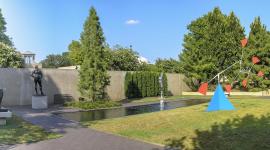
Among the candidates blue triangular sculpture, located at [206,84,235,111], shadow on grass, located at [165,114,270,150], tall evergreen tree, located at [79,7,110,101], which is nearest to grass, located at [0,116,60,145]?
shadow on grass, located at [165,114,270,150]

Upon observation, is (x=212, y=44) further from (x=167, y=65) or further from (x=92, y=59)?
(x=92, y=59)

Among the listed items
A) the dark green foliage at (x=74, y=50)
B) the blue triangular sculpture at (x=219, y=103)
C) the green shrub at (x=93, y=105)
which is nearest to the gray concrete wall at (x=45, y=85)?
the green shrub at (x=93, y=105)

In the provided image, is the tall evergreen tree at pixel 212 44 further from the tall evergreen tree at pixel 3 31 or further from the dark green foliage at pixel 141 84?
the tall evergreen tree at pixel 3 31

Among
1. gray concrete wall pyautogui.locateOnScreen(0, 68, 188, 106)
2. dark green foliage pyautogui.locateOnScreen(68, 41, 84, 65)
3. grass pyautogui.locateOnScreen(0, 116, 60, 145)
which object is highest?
dark green foliage pyautogui.locateOnScreen(68, 41, 84, 65)

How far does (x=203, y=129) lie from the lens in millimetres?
10664

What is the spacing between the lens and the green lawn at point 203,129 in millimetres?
8945

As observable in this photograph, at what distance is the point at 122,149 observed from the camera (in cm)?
875

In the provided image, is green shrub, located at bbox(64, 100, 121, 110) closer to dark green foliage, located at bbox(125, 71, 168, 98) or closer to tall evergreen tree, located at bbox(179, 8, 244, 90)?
dark green foliage, located at bbox(125, 71, 168, 98)

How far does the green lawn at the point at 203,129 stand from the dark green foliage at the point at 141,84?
15145mm

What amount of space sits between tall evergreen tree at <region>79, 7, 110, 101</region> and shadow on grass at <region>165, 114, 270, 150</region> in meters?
12.0

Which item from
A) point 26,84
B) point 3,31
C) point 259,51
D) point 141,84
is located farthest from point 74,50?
point 26,84

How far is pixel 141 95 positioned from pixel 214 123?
62.1ft

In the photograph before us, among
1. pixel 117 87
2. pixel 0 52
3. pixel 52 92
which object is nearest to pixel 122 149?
pixel 52 92

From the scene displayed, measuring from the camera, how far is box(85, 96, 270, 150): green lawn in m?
8.95
